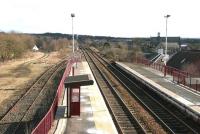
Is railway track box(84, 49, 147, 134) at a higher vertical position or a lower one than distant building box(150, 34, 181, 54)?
lower

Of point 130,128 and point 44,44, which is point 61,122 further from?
point 44,44

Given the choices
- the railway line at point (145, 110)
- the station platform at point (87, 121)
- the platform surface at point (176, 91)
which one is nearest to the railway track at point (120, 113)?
the railway line at point (145, 110)

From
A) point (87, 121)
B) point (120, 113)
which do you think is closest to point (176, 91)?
point (120, 113)

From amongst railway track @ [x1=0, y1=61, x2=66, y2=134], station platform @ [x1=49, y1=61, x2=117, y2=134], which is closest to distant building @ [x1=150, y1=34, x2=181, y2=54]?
railway track @ [x1=0, y1=61, x2=66, y2=134]

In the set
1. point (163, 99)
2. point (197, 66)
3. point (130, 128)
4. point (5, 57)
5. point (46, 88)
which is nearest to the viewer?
point (130, 128)

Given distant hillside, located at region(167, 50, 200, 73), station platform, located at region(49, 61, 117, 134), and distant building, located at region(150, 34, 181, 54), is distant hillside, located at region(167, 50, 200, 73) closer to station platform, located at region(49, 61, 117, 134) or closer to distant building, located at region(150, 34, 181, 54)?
distant building, located at region(150, 34, 181, 54)

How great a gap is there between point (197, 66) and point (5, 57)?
1523 inches

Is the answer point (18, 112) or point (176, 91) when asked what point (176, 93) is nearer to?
point (176, 91)

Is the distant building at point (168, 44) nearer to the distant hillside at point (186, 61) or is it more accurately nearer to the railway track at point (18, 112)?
the distant hillside at point (186, 61)

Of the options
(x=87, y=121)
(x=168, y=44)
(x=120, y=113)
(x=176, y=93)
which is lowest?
(x=120, y=113)

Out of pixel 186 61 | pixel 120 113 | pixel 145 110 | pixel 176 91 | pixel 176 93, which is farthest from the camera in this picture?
pixel 186 61

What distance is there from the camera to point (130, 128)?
60.3 feet

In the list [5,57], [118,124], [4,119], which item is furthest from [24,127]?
[5,57]

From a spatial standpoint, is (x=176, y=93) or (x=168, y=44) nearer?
(x=176, y=93)
